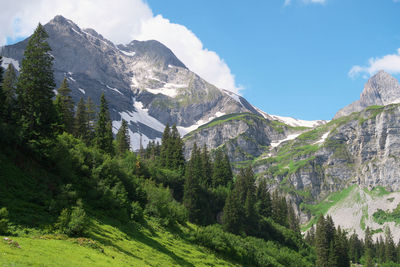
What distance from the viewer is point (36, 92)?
140ft

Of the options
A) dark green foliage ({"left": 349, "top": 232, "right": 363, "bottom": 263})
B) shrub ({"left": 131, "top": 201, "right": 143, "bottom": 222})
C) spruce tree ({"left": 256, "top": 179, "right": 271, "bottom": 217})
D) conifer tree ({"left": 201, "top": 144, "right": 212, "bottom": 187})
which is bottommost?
dark green foliage ({"left": 349, "top": 232, "right": 363, "bottom": 263})

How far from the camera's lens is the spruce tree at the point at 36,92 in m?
41.6

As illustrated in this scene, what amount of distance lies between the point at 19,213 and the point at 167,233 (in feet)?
82.5

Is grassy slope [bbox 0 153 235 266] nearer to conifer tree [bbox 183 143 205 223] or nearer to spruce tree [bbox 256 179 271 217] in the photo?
conifer tree [bbox 183 143 205 223]

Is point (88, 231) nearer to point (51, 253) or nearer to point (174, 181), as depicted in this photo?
point (51, 253)

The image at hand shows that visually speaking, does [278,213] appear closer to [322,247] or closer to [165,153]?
[322,247]

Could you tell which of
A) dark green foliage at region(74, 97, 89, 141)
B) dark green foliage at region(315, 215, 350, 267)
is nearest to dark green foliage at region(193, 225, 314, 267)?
dark green foliage at region(315, 215, 350, 267)

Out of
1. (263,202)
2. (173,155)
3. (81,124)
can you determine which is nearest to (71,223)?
(81,124)

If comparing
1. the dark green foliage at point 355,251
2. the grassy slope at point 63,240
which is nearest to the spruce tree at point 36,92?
the grassy slope at point 63,240

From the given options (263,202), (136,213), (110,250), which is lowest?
(110,250)

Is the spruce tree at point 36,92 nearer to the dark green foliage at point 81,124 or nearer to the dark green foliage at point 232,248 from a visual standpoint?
the dark green foliage at point 232,248

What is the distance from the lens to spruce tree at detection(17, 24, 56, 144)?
41625 mm

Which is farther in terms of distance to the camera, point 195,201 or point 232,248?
point 195,201

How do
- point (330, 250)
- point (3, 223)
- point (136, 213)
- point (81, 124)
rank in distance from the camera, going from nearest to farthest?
point (3, 223) → point (136, 213) → point (81, 124) → point (330, 250)
